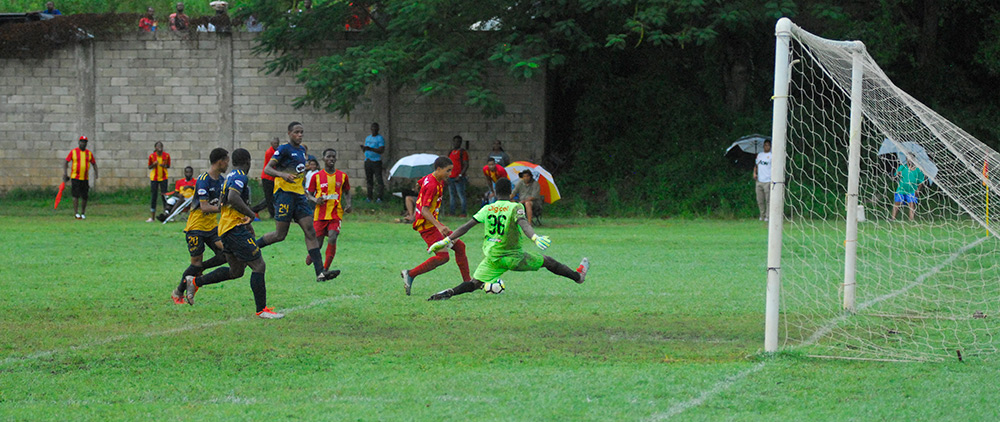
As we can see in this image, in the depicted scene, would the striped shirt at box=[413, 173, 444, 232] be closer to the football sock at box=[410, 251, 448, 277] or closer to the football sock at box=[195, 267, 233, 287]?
the football sock at box=[410, 251, 448, 277]

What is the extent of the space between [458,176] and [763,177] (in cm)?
710

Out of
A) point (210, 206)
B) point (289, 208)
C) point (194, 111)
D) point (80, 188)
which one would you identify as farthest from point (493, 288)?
point (194, 111)

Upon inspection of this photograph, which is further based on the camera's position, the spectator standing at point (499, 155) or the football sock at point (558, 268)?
the spectator standing at point (499, 155)

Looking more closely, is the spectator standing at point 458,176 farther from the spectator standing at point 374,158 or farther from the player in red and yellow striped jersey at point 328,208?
the player in red and yellow striped jersey at point 328,208

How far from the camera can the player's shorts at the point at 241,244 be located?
8.97m

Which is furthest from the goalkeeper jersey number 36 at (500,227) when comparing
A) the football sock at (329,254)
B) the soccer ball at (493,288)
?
the football sock at (329,254)

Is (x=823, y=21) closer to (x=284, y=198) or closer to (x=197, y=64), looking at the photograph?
(x=197, y=64)

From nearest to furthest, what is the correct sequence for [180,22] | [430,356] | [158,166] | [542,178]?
[430,356] → [542,178] → [158,166] → [180,22]

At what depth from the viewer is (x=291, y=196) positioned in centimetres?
1195

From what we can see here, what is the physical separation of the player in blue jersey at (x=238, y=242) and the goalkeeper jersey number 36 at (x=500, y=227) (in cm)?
210

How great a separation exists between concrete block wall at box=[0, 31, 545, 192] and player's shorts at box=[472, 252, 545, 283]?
56.9 ft

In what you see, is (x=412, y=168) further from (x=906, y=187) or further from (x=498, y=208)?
(x=498, y=208)

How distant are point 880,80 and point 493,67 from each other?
17.0 metres

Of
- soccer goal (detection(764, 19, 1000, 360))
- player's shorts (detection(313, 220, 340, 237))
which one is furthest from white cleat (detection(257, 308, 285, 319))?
soccer goal (detection(764, 19, 1000, 360))
